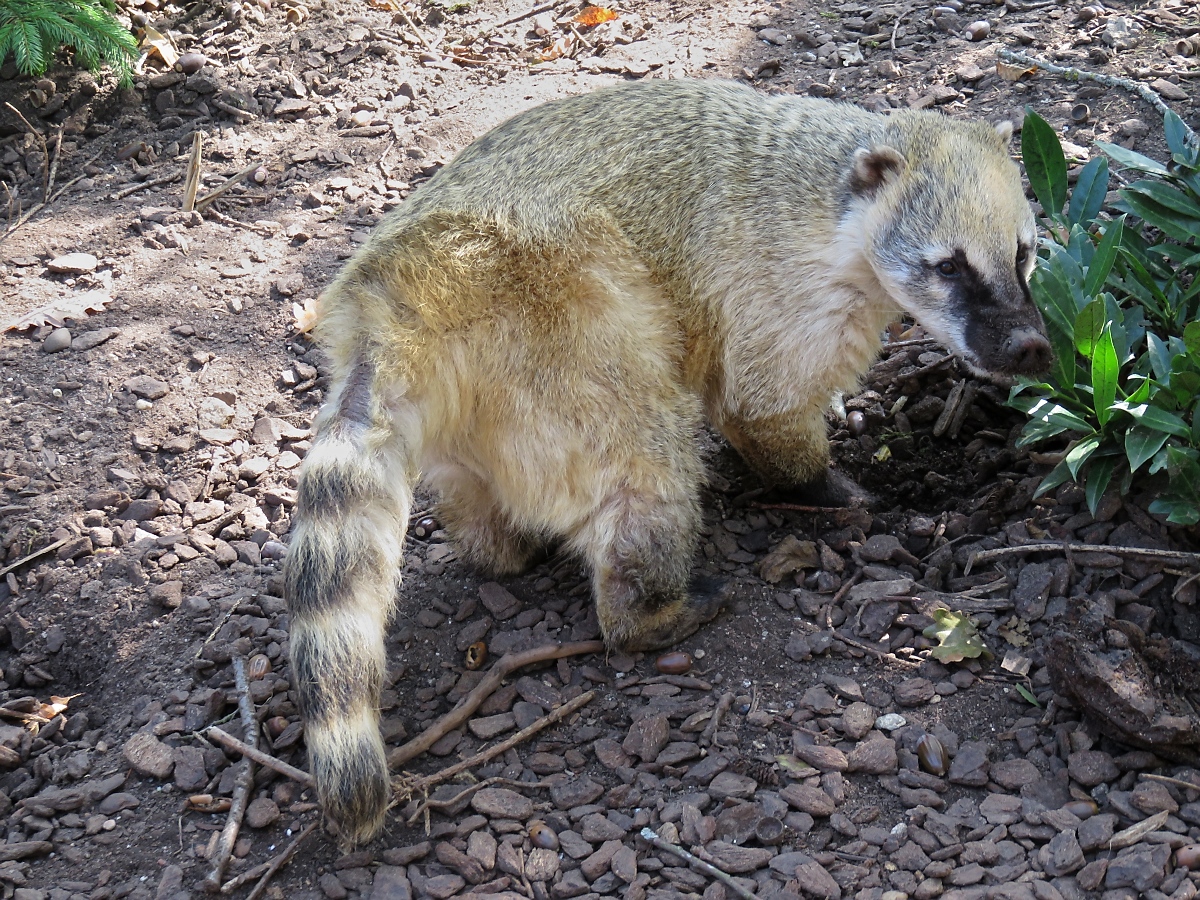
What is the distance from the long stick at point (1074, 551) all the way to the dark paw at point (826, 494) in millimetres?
680

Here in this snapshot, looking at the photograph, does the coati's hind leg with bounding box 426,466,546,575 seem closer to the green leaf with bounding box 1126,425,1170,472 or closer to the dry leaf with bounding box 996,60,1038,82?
the green leaf with bounding box 1126,425,1170,472

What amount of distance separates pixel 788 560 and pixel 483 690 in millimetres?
1394

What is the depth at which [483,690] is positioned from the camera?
388cm

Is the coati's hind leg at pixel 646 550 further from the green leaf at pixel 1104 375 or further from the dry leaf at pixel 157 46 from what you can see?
the dry leaf at pixel 157 46

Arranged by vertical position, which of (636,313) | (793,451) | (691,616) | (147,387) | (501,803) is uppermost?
(636,313)

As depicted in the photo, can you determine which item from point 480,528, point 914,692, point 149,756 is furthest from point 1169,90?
point 149,756

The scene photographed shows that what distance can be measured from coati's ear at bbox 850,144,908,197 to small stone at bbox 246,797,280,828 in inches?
124

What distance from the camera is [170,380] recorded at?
5.24m

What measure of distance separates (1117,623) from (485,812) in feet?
7.25

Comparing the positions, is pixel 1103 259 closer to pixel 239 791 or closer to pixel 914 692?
pixel 914 692

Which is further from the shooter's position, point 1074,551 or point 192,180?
point 192,180

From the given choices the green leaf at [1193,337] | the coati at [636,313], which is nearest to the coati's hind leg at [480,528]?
the coati at [636,313]

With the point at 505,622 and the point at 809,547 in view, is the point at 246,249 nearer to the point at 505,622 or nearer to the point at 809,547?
the point at 505,622

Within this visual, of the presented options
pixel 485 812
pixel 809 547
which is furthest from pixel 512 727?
pixel 809 547
